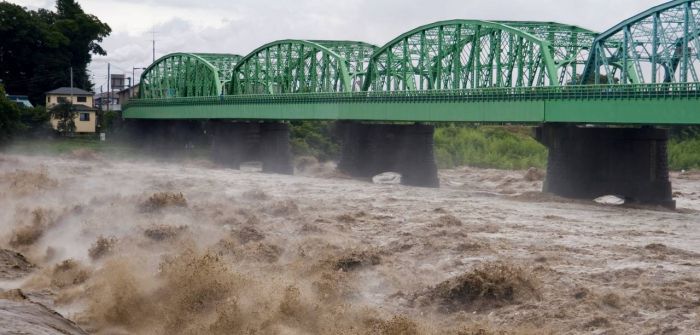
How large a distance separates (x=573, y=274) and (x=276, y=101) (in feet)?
205

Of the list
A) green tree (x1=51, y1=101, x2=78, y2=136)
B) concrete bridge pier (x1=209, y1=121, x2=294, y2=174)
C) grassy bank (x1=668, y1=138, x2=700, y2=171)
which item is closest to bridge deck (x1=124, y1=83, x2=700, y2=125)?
concrete bridge pier (x1=209, y1=121, x2=294, y2=174)

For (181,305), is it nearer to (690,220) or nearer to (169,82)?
(690,220)

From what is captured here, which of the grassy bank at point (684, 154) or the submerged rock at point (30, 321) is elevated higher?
the grassy bank at point (684, 154)

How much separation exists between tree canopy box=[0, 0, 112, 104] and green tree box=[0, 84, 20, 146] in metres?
34.0

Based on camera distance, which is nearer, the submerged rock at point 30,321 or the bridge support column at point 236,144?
the submerged rock at point 30,321

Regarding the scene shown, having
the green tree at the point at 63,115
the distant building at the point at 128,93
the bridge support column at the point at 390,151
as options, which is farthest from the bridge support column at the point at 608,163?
the distant building at the point at 128,93

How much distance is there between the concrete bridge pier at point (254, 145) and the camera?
96562 millimetres

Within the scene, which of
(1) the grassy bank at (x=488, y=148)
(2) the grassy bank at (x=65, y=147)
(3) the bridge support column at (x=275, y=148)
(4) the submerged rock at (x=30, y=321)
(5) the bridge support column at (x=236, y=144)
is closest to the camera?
(4) the submerged rock at (x=30, y=321)

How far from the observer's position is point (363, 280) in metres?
32.3

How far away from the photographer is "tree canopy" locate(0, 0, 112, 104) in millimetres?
137875

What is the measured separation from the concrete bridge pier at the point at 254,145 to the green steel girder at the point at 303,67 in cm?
426

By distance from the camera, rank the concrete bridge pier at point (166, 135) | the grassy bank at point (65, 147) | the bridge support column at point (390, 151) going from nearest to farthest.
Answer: the bridge support column at point (390, 151), the grassy bank at point (65, 147), the concrete bridge pier at point (166, 135)

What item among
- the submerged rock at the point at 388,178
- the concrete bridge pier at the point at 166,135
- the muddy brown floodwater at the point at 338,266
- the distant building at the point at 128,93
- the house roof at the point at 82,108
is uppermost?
the distant building at the point at 128,93

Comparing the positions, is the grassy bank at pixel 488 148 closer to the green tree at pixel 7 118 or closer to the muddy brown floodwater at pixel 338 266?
the green tree at pixel 7 118
